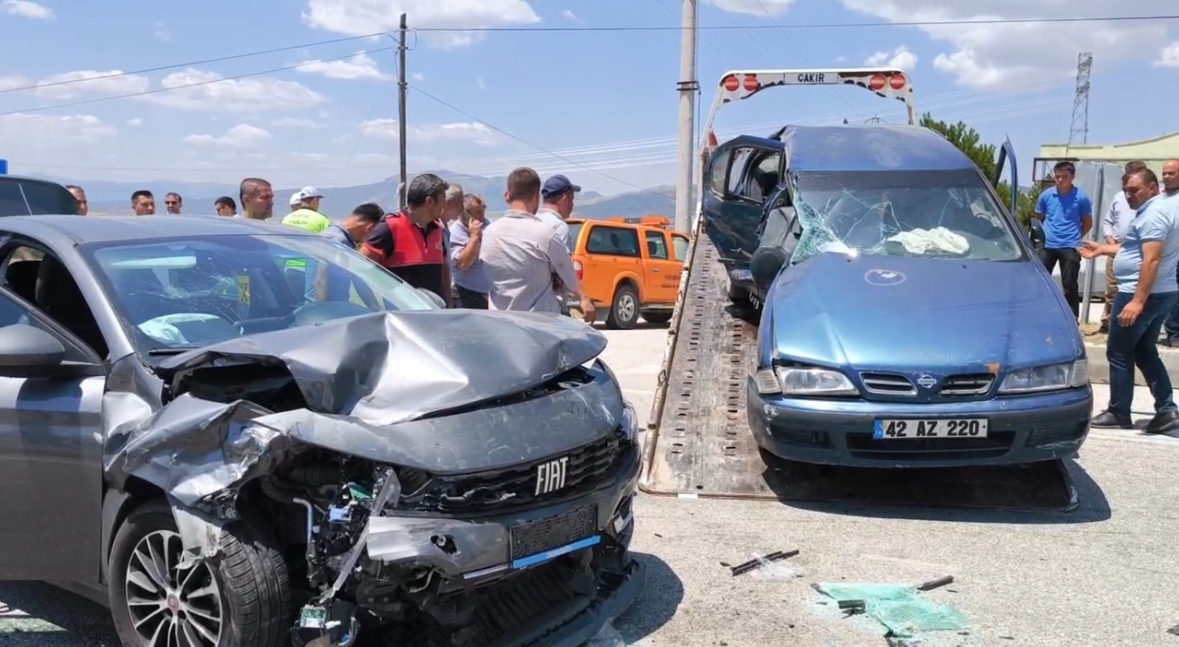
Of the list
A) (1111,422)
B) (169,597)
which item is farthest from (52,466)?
(1111,422)

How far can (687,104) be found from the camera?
1934 centimetres

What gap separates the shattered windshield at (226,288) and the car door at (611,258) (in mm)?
10389

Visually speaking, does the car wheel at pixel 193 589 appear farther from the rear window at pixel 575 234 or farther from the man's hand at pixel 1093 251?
→ the rear window at pixel 575 234

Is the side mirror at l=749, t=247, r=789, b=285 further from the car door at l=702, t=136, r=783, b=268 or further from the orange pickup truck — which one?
the orange pickup truck

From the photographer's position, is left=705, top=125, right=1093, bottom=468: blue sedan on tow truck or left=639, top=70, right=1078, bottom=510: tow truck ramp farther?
left=639, top=70, right=1078, bottom=510: tow truck ramp

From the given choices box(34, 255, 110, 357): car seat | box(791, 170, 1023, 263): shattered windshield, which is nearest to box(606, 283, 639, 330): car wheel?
box(791, 170, 1023, 263): shattered windshield

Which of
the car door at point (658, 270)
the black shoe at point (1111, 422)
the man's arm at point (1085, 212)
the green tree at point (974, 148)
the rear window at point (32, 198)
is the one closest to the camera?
the black shoe at point (1111, 422)

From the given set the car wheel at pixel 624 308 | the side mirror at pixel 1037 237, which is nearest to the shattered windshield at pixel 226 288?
the side mirror at pixel 1037 237

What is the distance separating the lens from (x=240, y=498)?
293 cm

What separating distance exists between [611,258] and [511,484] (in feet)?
40.3

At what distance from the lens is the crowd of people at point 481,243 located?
5641 millimetres

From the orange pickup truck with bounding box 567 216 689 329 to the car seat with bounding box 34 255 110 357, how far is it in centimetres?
1075

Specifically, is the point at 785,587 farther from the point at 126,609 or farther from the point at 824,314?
the point at 126,609

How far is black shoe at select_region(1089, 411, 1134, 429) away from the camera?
7.21m
